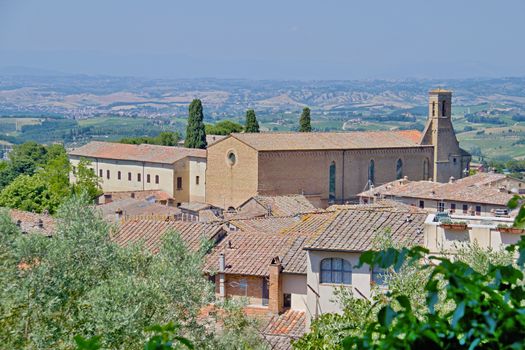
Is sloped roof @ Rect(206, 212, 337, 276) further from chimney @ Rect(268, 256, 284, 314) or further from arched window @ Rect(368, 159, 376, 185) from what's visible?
arched window @ Rect(368, 159, 376, 185)

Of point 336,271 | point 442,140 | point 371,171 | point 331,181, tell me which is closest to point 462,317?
point 336,271

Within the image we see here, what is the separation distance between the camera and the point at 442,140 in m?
75.0

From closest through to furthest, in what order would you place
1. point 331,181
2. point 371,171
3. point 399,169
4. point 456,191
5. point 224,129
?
point 456,191 < point 331,181 < point 371,171 < point 399,169 < point 224,129

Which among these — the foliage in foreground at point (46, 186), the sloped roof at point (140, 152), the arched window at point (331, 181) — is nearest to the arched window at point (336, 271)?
the foliage in foreground at point (46, 186)

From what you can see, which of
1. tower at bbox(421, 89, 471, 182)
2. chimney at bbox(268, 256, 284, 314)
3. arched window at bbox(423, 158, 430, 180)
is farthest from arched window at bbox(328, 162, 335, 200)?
chimney at bbox(268, 256, 284, 314)

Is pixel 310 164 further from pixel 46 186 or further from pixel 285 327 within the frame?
pixel 285 327

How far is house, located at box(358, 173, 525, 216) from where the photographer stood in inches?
2042

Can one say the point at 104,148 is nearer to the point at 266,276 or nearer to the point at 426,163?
the point at 426,163

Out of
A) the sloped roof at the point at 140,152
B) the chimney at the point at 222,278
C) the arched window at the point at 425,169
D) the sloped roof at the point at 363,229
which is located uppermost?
the sloped roof at the point at 363,229

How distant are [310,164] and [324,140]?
3.20 m

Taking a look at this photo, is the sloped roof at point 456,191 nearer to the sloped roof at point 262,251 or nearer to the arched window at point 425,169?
the arched window at point 425,169

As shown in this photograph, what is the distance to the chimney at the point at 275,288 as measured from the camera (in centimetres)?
2128

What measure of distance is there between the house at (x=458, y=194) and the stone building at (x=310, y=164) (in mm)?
4583

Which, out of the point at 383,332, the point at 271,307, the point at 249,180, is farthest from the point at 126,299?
the point at 249,180
